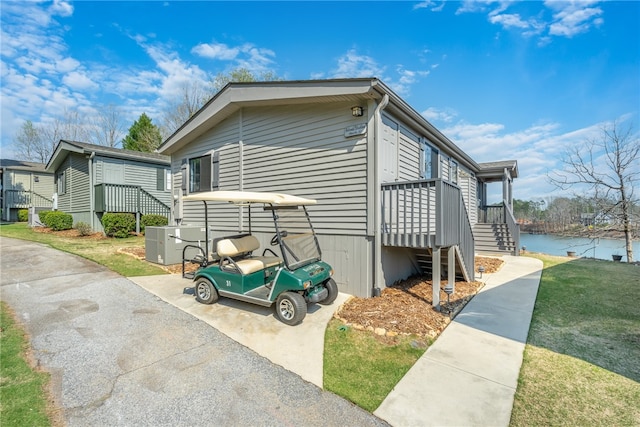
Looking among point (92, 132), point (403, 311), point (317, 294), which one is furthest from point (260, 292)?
point (92, 132)

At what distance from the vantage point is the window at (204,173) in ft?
27.7

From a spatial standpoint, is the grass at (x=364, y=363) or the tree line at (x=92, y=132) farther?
the tree line at (x=92, y=132)

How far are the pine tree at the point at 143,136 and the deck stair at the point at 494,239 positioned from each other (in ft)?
89.4

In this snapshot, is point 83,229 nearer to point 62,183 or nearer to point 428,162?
point 62,183

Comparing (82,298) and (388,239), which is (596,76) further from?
(82,298)

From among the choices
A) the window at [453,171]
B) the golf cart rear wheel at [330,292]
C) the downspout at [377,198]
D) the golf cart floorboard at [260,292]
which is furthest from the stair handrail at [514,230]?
the golf cart floorboard at [260,292]

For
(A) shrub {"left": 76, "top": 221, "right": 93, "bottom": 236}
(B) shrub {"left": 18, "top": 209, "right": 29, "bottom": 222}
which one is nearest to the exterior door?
(A) shrub {"left": 76, "top": 221, "right": 93, "bottom": 236}

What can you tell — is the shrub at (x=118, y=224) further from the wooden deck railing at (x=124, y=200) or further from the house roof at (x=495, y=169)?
the house roof at (x=495, y=169)

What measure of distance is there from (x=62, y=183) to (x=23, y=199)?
10571mm

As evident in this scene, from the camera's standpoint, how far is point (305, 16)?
887cm

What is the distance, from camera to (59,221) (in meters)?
13.9

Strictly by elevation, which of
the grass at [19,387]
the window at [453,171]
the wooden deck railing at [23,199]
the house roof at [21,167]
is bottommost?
the grass at [19,387]

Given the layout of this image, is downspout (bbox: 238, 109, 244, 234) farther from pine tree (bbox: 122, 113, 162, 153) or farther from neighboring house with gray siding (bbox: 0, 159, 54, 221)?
pine tree (bbox: 122, 113, 162, 153)

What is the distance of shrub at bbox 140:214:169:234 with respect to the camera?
13219 millimetres
